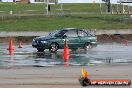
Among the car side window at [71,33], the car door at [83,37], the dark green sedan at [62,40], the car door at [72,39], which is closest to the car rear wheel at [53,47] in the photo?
the dark green sedan at [62,40]

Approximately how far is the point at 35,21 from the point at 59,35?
28.3 metres

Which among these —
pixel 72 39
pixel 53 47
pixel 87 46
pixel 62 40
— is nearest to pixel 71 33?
pixel 72 39

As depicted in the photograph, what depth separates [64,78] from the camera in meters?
15.9

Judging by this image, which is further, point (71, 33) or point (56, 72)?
point (71, 33)

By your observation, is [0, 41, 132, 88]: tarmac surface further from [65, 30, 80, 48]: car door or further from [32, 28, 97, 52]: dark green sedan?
[65, 30, 80, 48]: car door

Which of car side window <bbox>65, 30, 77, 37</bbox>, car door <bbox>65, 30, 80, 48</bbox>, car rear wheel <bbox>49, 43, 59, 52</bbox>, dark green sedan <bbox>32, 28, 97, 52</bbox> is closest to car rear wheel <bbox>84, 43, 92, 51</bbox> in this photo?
dark green sedan <bbox>32, 28, 97, 52</bbox>

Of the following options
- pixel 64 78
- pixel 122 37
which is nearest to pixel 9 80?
pixel 64 78

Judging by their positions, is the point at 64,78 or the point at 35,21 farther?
the point at 35,21

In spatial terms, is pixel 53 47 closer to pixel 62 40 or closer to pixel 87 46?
pixel 62 40

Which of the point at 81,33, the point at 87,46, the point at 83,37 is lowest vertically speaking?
the point at 87,46

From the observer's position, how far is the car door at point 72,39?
3125cm

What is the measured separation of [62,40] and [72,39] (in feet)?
2.84

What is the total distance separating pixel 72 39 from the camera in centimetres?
3141

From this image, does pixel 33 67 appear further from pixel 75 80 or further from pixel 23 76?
pixel 75 80
